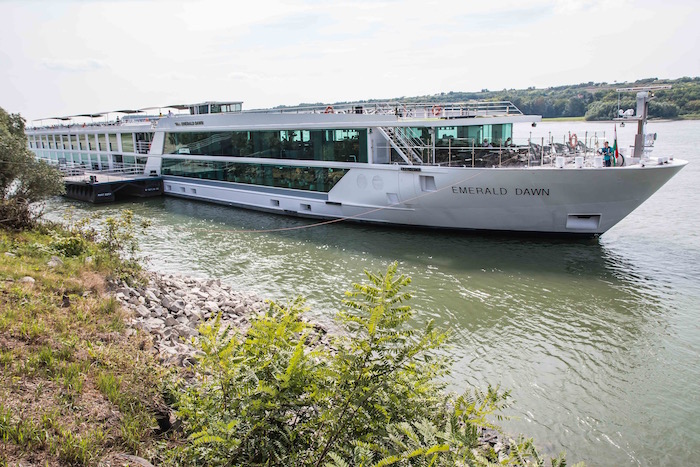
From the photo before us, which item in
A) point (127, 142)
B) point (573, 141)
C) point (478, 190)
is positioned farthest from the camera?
point (127, 142)

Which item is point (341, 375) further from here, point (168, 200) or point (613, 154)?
point (168, 200)

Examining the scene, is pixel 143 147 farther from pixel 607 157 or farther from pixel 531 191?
pixel 607 157

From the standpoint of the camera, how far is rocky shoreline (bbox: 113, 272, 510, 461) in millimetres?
7121

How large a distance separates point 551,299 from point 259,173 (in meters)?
14.8

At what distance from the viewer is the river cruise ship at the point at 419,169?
582 inches

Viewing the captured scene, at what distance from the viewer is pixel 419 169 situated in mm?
16672

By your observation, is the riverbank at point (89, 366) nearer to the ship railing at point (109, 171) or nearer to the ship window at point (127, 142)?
the ship railing at point (109, 171)

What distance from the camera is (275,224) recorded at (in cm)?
2031

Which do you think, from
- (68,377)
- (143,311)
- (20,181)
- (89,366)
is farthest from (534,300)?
(20,181)

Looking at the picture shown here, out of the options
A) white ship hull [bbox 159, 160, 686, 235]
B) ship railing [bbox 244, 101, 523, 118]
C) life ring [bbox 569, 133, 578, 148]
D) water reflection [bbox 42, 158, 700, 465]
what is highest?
ship railing [bbox 244, 101, 523, 118]

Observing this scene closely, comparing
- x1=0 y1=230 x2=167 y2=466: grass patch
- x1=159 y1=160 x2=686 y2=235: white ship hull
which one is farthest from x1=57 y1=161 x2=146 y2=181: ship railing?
x1=0 y1=230 x2=167 y2=466: grass patch

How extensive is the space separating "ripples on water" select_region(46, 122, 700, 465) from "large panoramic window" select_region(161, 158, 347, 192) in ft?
5.66

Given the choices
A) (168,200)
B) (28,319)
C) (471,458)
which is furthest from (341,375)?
(168,200)

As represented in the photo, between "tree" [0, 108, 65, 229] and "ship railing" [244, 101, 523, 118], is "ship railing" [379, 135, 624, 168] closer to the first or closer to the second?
"ship railing" [244, 101, 523, 118]
